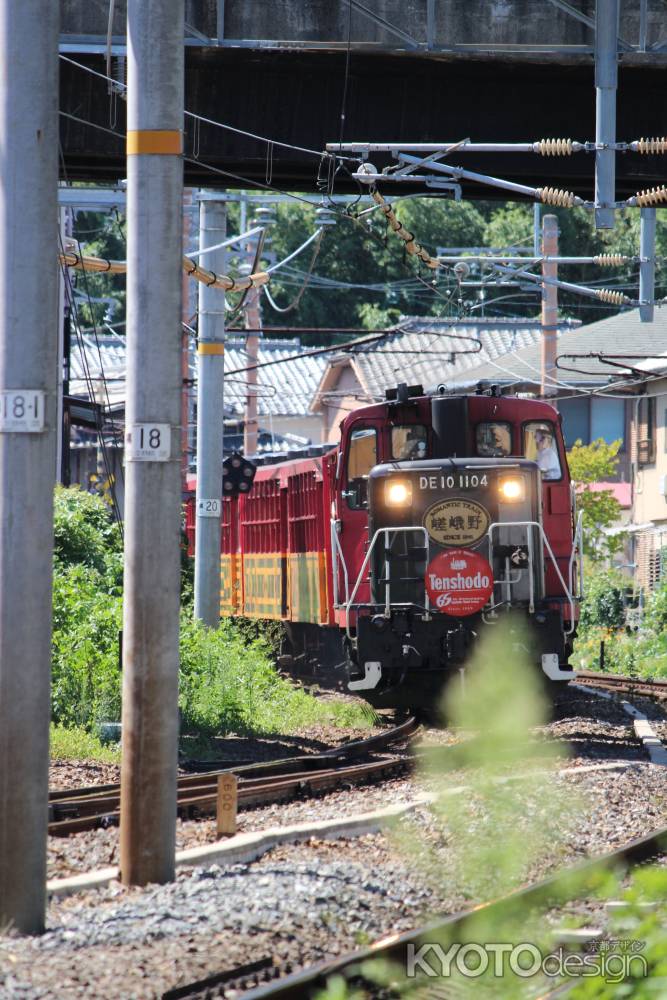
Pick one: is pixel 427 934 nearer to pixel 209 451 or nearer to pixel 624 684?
pixel 209 451

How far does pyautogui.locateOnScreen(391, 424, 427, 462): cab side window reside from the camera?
1639cm

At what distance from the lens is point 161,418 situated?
901 centimetres

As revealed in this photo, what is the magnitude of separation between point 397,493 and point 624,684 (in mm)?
8974

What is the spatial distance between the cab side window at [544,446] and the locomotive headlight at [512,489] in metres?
0.82

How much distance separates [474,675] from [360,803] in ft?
11.0

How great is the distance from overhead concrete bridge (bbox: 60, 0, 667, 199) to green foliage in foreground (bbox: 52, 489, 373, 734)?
5049 mm

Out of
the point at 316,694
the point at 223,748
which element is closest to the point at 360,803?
the point at 223,748

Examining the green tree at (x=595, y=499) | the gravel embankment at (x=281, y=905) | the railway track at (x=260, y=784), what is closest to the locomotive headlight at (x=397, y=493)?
the railway track at (x=260, y=784)

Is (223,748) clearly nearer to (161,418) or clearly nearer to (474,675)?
(474,675)

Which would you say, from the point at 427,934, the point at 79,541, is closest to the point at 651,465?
the point at 79,541

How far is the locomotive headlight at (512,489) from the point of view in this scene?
1570 cm

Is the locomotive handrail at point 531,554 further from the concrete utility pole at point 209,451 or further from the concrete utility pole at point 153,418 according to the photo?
the concrete utility pole at point 153,418

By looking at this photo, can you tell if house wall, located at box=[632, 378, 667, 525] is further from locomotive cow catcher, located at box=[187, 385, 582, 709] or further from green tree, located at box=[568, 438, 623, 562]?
locomotive cow catcher, located at box=[187, 385, 582, 709]

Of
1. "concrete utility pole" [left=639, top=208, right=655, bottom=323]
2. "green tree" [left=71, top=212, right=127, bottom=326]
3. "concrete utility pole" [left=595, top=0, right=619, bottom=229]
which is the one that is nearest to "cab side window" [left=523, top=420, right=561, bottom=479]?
"concrete utility pole" [left=595, top=0, right=619, bottom=229]
